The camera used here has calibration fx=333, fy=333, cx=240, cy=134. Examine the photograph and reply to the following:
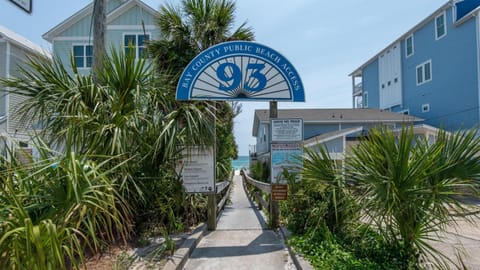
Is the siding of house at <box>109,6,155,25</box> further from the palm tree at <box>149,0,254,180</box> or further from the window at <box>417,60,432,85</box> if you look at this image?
the window at <box>417,60,432,85</box>

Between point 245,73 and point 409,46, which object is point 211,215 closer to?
point 245,73

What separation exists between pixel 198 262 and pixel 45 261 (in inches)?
110

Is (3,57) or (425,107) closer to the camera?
(3,57)

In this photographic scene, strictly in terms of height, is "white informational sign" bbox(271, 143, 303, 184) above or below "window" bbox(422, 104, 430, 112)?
below

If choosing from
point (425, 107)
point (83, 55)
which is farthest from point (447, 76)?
point (83, 55)

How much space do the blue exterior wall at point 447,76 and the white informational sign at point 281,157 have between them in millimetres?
14441

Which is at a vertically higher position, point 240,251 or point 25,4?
point 25,4

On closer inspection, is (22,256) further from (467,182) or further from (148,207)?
(467,182)

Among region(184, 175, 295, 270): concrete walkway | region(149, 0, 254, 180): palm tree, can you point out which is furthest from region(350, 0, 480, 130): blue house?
region(184, 175, 295, 270): concrete walkway

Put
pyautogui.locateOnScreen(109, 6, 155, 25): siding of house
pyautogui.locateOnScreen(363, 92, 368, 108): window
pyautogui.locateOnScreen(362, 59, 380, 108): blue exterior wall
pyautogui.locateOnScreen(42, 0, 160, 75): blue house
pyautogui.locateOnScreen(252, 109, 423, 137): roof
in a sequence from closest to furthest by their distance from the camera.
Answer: pyautogui.locateOnScreen(42, 0, 160, 75): blue house, pyautogui.locateOnScreen(109, 6, 155, 25): siding of house, pyautogui.locateOnScreen(252, 109, 423, 137): roof, pyautogui.locateOnScreen(362, 59, 380, 108): blue exterior wall, pyautogui.locateOnScreen(363, 92, 368, 108): window

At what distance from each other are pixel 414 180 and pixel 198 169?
4228mm

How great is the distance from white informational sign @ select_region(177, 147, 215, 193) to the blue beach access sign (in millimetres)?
1190

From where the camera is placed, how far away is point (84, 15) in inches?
811

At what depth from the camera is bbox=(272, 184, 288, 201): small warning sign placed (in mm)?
6988
